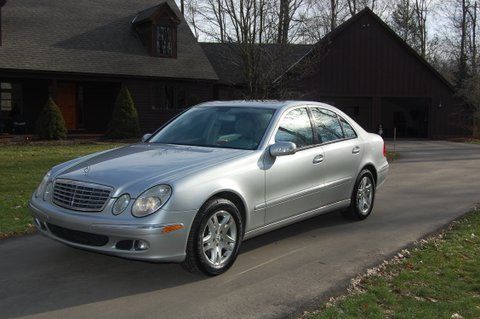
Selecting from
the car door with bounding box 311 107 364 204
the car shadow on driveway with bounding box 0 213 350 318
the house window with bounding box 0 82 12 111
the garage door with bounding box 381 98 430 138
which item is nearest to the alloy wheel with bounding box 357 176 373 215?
the car door with bounding box 311 107 364 204

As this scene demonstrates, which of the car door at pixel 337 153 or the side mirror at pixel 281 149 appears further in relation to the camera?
the car door at pixel 337 153

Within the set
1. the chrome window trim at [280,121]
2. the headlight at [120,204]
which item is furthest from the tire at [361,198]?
the headlight at [120,204]

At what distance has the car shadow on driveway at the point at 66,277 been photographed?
4.47 m

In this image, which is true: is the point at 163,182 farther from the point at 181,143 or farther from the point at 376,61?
the point at 376,61

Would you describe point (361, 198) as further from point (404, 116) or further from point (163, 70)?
point (404, 116)

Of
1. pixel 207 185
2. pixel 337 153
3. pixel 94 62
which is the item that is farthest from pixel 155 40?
pixel 207 185

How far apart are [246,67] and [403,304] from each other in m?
14.7

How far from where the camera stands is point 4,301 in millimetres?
4434

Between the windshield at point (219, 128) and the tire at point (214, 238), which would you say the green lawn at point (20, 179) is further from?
the tire at point (214, 238)

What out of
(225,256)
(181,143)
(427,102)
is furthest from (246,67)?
(427,102)

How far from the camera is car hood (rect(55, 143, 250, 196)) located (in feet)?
15.7

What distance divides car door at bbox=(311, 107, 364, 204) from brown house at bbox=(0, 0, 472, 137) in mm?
11617

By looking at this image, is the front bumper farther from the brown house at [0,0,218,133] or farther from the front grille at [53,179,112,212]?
the brown house at [0,0,218,133]

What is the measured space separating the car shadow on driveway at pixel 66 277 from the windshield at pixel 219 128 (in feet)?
4.02
